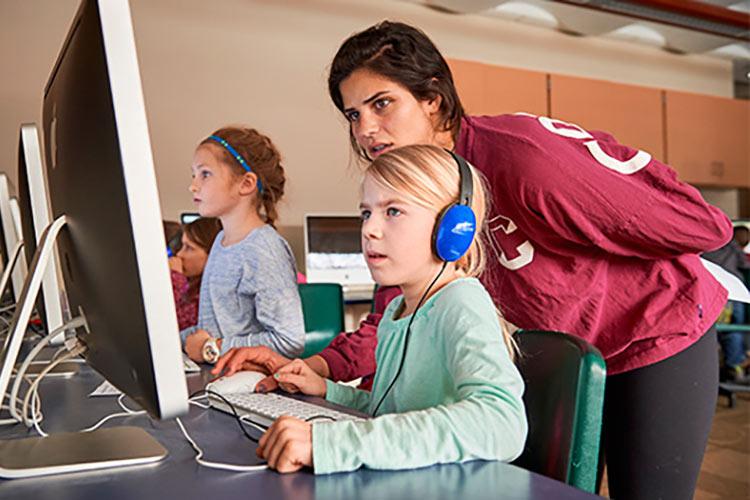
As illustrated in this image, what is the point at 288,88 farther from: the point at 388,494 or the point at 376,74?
the point at 388,494

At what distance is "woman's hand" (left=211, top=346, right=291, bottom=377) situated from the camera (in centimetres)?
117

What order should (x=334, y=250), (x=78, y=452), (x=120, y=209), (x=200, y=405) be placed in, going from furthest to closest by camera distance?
(x=334, y=250) < (x=200, y=405) < (x=78, y=452) < (x=120, y=209)

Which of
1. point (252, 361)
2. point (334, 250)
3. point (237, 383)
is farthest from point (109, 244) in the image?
point (334, 250)

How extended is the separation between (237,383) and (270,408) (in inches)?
5.9

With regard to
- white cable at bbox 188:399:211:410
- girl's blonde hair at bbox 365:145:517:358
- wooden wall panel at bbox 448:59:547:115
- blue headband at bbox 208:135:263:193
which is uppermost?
wooden wall panel at bbox 448:59:547:115

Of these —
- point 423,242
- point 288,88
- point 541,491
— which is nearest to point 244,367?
A: point 423,242

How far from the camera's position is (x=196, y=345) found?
1520 mm

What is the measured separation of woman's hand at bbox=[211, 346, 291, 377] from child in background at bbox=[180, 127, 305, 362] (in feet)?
0.96

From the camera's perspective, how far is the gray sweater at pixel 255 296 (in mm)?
1587

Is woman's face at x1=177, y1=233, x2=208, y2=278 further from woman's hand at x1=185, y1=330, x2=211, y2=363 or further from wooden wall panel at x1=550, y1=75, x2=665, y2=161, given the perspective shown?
wooden wall panel at x1=550, y1=75, x2=665, y2=161

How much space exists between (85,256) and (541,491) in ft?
1.60

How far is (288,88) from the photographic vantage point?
14.7 feet

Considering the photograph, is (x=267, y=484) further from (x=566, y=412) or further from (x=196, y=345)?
(x=196, y=345)

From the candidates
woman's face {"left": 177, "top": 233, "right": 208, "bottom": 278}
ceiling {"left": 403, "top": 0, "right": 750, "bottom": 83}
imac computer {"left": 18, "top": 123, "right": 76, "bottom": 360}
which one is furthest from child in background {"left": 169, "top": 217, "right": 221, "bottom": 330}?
ceiling {"left": 403, "top": 0, "right": 750, "bottom": 83}
